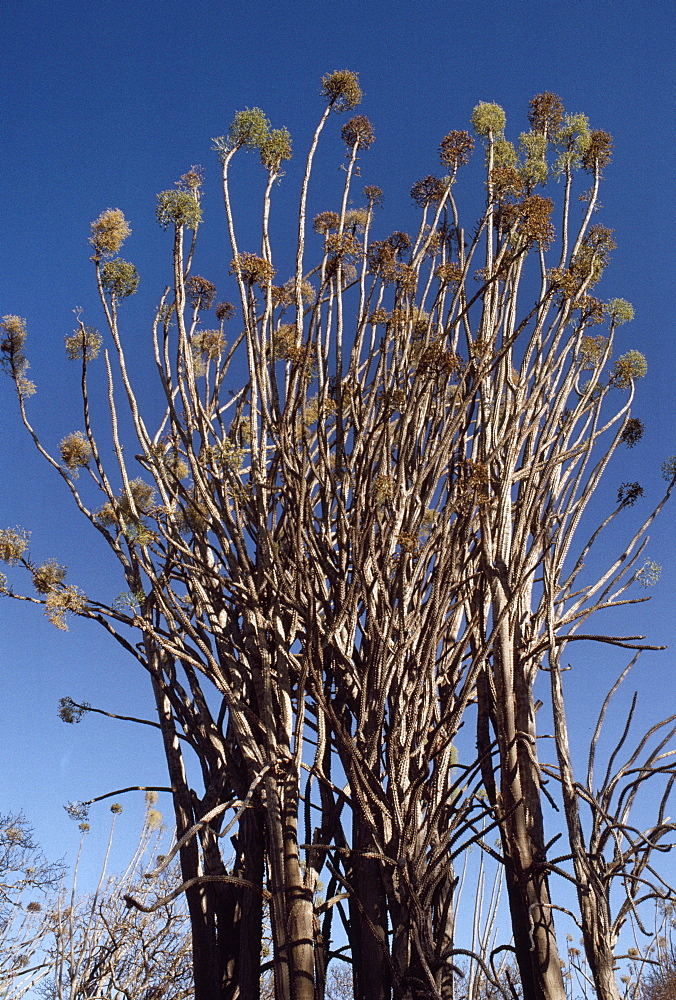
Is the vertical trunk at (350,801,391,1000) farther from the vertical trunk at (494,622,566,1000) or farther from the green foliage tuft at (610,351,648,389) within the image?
the green foliage tuft at (610,351,648,389)

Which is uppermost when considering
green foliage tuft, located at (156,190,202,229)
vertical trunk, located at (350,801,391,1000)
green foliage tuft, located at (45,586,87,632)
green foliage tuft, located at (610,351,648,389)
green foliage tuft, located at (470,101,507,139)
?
green foliage tuft, located at (470,101,507,139)

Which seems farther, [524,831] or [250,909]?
[250,909]

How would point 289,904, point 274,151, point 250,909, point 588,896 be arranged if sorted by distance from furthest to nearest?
point 274,151 → point 250,909 → point 289,904 → point 588,896

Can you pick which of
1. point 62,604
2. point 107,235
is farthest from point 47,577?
point 107,235

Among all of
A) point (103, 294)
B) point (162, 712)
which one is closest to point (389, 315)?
point (103, 294)

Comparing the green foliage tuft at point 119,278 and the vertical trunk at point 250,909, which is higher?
the green foliage tuft at point 119,278

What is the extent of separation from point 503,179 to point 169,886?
25.2ft

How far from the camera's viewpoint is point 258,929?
298 centimetres

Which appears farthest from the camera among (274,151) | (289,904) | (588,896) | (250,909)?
(274,151)

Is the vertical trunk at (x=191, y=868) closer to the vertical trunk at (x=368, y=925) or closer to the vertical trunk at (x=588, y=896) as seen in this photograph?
the vertical trunk at (x=368, y=925)

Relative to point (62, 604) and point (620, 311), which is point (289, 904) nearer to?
point (62, 604)

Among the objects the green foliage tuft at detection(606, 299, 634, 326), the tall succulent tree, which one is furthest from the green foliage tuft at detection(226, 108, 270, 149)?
the green foliage tuft at detection(606, 299, 634, 326)

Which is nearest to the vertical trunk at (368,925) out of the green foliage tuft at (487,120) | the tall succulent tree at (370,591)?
the tall succulent tree at (370,591)

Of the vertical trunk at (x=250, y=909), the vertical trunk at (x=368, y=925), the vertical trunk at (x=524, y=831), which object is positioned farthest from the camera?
the vertical trunk at (x=250, y=909)
